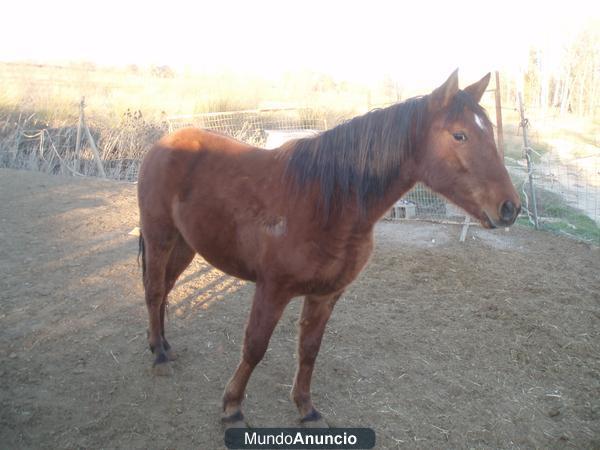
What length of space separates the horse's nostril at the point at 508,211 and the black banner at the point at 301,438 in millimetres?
1676

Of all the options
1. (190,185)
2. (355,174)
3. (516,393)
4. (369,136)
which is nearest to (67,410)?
(190,185)

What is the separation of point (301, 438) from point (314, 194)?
1.62 m

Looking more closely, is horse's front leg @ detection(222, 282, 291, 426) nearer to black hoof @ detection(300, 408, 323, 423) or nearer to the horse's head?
black hoof @ detection(300, 408, 323, 423)

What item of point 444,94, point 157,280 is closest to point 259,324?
point 157,280

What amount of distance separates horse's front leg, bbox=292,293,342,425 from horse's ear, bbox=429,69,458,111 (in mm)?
1247

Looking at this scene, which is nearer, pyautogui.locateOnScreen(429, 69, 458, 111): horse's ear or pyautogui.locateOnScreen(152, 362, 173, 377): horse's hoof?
pyautogui.locateOnScreen(429, 69, 458, 111): horse's ear

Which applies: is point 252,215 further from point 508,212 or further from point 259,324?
point 508,212

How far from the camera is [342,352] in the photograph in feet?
11.7

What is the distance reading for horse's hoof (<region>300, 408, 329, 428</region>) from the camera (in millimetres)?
2725

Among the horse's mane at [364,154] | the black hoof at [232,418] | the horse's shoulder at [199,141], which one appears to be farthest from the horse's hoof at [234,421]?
the horse's shoulder at [199,141]

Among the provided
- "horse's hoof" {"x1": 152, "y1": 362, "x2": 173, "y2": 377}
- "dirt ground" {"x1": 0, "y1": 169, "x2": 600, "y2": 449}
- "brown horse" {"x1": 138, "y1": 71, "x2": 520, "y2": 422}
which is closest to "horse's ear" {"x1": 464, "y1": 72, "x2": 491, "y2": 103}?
"brown horse" {"x1": 138, "y1": 71, "x2": 520, "y2": 422}

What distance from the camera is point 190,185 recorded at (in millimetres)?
2836

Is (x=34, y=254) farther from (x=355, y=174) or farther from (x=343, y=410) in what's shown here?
(x=355, y=174)

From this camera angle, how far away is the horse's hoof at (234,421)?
2654 millimetres
